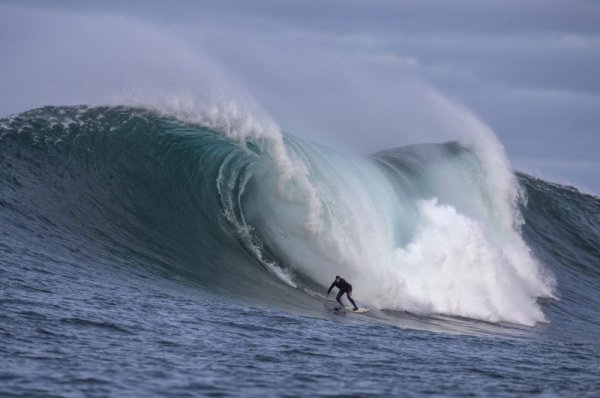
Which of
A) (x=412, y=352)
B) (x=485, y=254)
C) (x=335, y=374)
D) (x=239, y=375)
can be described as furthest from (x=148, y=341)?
(x=485, y=254)

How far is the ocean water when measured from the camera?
10.7 metres

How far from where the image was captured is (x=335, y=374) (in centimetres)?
1086

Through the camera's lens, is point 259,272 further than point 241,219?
No

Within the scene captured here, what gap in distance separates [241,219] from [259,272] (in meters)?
1.99

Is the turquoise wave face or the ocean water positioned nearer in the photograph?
the ocean water

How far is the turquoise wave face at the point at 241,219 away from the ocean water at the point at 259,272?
0.05m

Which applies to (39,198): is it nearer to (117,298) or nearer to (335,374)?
(117,298)

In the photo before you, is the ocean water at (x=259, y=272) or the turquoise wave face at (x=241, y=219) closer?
the ocean water at (x=259, y=272)

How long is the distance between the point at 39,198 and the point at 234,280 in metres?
4.00

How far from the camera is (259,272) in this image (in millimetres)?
18438

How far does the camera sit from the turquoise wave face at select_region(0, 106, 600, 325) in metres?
17.5

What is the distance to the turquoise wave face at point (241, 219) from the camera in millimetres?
17469

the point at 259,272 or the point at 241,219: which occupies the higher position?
the point at 241,219

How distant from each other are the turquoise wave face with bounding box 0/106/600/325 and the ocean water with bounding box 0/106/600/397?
50mm
